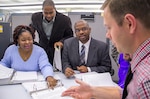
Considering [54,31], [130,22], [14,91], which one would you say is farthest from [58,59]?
[130,22]

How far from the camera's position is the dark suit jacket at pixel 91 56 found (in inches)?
Answer: 77.4

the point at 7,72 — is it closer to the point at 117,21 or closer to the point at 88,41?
the point at 88,41

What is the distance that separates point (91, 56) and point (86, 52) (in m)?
0.07

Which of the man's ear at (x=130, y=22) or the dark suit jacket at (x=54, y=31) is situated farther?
the dark suit jacket at (x=54, y=31)

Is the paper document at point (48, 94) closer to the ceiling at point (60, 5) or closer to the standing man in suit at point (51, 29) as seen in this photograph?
the standing man in suit at point (51, 29)

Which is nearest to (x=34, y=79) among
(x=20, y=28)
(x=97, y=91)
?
(x=20, y=28)

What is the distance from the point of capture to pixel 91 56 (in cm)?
197

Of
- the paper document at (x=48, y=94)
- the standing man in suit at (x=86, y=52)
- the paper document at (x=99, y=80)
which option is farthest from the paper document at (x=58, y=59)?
the paper document at (x=48, y=94)

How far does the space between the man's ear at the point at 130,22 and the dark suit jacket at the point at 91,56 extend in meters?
1.46

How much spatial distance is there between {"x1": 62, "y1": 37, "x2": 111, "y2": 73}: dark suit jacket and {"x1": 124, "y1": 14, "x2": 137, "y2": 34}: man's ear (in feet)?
→ 4.80

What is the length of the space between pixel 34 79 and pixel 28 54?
0.37 meters

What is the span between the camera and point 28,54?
6.11 feet

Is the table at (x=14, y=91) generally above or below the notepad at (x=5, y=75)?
below

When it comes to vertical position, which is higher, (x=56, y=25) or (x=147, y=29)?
(x=56, y=25)
